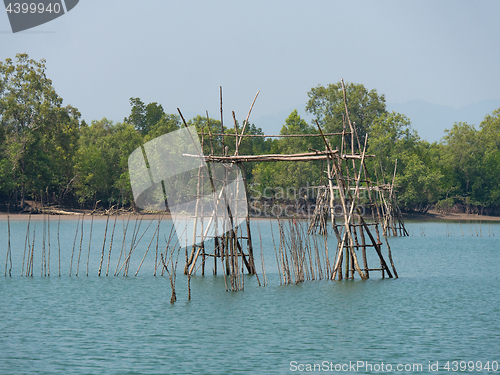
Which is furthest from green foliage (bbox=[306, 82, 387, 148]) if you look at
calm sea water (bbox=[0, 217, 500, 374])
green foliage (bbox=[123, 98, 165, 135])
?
calm sea water (bbox=[0, 217, 500, 374])

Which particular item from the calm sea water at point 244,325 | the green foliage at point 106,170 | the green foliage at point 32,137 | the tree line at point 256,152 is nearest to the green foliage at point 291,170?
the tree line at point 256,152

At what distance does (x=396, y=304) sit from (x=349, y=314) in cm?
170

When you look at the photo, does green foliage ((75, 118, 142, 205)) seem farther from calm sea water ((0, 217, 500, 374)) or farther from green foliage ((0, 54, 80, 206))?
calm sea water ((0, 217, 500, 374))

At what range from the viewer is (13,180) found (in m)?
47.7

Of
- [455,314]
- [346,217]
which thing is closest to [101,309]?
[346,217]

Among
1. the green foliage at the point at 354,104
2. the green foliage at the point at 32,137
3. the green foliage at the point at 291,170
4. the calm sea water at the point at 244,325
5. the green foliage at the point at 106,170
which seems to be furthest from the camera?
the green foliage at the point at 354,104

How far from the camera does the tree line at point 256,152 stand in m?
49.9

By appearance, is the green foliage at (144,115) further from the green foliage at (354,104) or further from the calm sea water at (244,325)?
the calm sea water at (244,325)

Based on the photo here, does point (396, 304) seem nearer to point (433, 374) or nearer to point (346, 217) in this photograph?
point (346, 217)

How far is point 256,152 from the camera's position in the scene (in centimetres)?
6662

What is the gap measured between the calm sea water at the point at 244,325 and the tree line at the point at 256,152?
33123 millimetres

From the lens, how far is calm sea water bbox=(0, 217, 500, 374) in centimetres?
862

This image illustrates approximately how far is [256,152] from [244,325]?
184 feet

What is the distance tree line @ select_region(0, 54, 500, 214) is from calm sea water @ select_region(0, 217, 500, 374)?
33.1 meters
